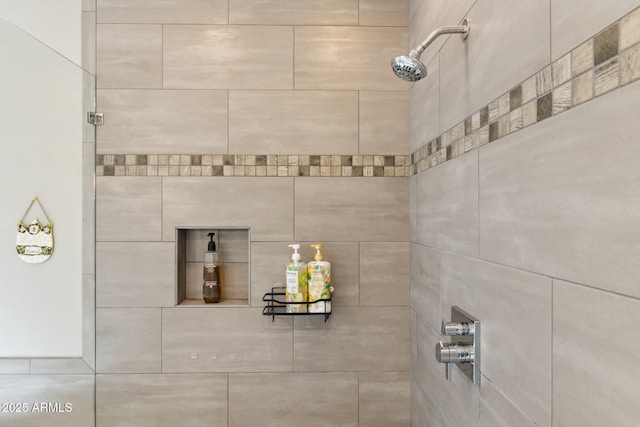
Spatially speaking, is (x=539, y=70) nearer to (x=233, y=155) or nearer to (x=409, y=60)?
(x=409, y=60)

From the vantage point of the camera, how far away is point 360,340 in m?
1.70

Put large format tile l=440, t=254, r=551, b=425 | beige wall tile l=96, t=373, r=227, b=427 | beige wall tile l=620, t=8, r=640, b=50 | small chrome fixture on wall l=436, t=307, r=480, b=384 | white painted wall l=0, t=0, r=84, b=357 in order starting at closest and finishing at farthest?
beige wall tile l=620, t=8, r=640, b=50 → large format tile l=440, t=254, r=551, b=425 → small chrome fixture on wall l=436, t=307, r=480, b=384 → white painted wall l=0, t=0, r=84, b=357 → beige wall tile l=96, t=373, r=227, b=427

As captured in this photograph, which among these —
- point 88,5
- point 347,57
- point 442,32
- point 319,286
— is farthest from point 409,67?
point 88,5

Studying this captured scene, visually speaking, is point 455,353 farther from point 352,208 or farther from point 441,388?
point 352,208

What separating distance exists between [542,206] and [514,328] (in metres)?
0.26

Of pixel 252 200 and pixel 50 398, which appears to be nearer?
pixel 50 398

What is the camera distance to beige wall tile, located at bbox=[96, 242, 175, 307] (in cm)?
168

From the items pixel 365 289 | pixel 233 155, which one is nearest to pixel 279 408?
pixel 365 289

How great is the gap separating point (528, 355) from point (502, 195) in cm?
32

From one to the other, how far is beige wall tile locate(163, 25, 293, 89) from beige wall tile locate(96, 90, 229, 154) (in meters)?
0.06

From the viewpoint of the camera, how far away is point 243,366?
66.4 inches

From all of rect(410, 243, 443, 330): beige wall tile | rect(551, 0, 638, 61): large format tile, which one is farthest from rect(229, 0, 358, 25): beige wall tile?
rect(551, 0, 638, 61): large format tile

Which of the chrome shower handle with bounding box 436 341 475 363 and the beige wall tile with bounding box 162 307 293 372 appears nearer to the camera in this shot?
the chrome shower handle with bounding box 436 341 475 363

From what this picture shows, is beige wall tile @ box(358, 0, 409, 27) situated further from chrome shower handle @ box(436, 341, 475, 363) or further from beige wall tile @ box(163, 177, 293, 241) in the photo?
chrome shower handle @ box(436, 341, 475, 363)
